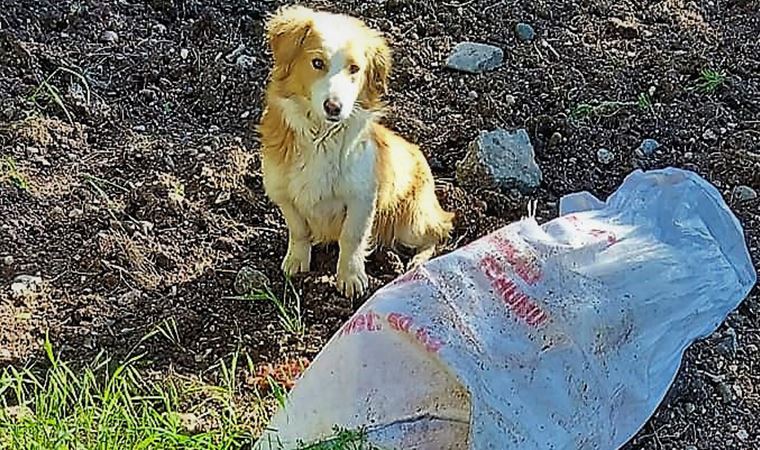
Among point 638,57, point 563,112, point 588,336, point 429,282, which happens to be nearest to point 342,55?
point 429,282

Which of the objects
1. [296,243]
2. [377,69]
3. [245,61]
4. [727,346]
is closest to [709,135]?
[727,346]

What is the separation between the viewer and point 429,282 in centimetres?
278

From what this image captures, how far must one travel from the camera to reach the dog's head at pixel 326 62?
318 centimetres

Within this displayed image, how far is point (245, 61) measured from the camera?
465 centimetres

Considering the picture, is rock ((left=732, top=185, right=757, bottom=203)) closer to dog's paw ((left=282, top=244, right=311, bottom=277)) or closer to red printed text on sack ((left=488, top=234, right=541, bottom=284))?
red printed text on sack ((left=488, top=234, right=541, bottom=284))

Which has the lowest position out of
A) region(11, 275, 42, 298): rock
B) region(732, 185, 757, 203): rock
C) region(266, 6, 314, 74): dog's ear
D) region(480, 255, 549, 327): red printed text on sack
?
region(732, 185, 757, 203): rock

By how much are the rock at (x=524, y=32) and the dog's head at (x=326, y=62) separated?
5.01ft

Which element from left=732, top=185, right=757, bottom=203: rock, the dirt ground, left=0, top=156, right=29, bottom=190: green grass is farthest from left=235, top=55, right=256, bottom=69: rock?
left=732, top=185, right=757, bottom=203: rock

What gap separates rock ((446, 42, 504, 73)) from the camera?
4613 millimetres

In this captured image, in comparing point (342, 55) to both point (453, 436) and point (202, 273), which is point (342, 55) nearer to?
point (202, 273)

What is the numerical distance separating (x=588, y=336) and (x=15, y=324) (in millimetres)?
1711

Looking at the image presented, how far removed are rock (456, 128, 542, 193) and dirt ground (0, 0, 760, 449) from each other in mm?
60

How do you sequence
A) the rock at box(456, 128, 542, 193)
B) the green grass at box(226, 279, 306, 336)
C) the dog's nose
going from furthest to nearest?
the rock at box(456, 128, 542, 193) < the green grass at box(226, 279, 306, 336) < the dog's nose

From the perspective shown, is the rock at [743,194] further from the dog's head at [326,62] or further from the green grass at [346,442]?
the green grass at [346,442]
